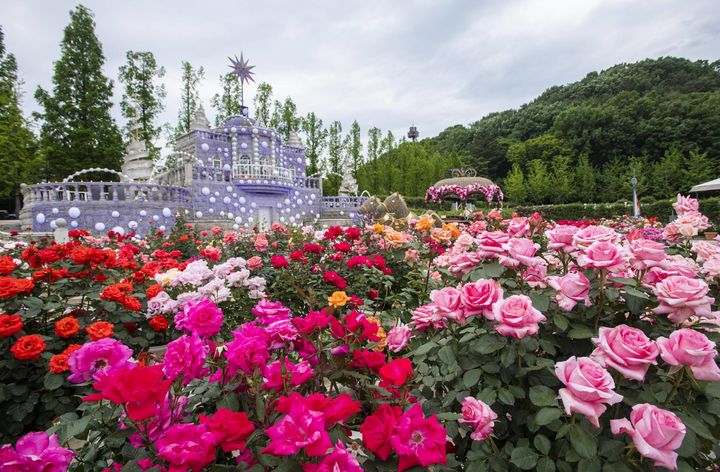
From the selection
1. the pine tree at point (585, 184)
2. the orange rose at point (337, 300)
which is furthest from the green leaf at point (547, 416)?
the pine tree at point (585, 184)

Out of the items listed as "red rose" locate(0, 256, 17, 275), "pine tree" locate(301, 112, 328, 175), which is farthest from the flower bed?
"pine tree" locate(301, 112, 328, 175)

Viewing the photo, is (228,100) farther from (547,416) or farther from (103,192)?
(547,416)

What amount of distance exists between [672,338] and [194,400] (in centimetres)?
150

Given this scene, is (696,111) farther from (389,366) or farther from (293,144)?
(389,366)

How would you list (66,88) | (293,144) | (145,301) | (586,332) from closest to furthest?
1. (586,332)
2. (145,301)
3. (66,88)
4. (293,144)

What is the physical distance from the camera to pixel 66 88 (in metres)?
19.8

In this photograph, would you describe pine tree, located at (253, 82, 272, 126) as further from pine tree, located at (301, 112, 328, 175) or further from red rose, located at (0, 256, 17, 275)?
red rose, located at (0, 256, 17, 275)

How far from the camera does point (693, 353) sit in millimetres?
963

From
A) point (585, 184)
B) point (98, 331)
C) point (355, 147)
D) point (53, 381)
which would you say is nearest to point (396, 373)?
point (98, 331)

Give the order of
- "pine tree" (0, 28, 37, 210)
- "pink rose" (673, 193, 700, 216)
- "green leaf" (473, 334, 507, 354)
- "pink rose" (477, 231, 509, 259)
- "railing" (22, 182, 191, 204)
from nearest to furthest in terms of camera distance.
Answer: "green leaf" (473, 334, 507, 354), "pink rose" (477, 231, 509, 259), "pink rose" (673, 193, 700, 216), "railing" (22, 182, 191, 204), "pine tree" (0, 28, 37, 210)

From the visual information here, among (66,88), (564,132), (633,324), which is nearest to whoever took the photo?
(633,324)

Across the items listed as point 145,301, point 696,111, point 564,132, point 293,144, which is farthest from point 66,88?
point 696,111

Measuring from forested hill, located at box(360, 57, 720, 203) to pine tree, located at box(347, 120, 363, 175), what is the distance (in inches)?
52.8

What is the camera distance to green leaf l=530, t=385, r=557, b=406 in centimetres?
106
